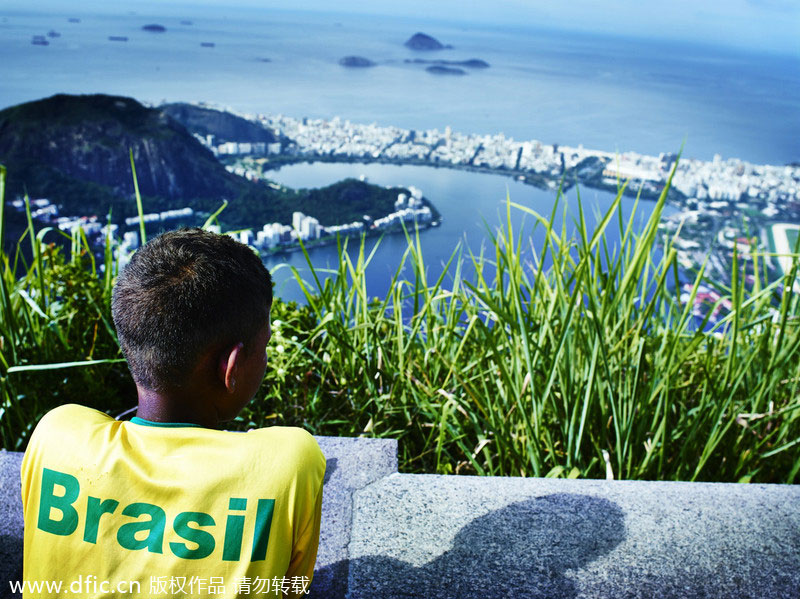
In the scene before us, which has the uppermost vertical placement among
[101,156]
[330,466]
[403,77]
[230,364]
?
[403,77]

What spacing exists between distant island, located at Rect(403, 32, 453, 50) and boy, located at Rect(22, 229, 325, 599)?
4.87 m

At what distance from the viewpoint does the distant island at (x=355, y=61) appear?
5309mm

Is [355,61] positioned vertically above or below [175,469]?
above

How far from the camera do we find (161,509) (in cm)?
83

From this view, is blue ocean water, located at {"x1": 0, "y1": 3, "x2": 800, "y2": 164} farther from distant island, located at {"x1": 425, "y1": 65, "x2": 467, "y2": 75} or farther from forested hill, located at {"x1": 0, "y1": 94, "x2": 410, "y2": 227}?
forested hill, located at {"x1": 0, "y1": 94, "x2": 410, "y2": 227}

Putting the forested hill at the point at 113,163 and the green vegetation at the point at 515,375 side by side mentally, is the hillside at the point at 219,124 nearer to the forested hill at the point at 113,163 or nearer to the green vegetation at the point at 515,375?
A: the forested hill at the point at 113,163

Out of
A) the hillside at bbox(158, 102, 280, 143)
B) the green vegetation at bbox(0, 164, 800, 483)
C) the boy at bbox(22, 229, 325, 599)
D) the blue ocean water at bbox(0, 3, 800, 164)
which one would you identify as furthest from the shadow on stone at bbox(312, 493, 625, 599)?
the hillside at bbox(158, 102, 280, 143)

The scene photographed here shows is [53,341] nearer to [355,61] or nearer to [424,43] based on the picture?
[355,61]

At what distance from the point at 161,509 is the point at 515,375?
1.05 metres

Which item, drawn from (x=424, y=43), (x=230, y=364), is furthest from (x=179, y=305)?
(x=424, y=43)

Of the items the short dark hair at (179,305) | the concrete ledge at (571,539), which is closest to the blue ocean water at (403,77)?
the concrete ledge at (571,539)

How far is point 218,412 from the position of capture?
0.95 meters

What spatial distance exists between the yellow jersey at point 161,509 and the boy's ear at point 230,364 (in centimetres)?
7

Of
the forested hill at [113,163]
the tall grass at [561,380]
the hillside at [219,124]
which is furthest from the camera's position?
the hillside at [219,124]
